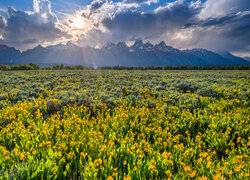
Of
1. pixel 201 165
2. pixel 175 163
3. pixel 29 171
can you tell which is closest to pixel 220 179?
pixel 201 165

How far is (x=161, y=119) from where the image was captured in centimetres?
557

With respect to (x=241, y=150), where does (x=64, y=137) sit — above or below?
above

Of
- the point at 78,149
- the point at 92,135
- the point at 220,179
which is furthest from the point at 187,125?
the point at 78,149

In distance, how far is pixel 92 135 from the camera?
160 inches

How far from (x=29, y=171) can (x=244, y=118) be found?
7.51 m

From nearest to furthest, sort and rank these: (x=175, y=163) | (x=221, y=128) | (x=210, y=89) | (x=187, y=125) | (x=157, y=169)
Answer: (x=157, y=169), (x=175, y=163), (x=221, y=128), (x=187, y=125), (x=210, y=89)

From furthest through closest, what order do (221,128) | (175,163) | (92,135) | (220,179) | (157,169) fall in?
1. (221,128)
2. (92,135)
3. (175,163)
4. (157,169)
5. (220,179)

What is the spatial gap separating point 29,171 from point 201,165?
3.85 m

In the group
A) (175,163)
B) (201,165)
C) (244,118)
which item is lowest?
(175,163)

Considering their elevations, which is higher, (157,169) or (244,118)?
(244,118)

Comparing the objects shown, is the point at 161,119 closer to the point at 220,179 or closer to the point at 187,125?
the point at 187,125

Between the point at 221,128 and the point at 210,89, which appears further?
the point at 210,89

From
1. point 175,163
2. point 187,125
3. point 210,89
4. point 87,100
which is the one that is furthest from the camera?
point 210,89

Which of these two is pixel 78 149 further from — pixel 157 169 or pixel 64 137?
pixel 157 169
